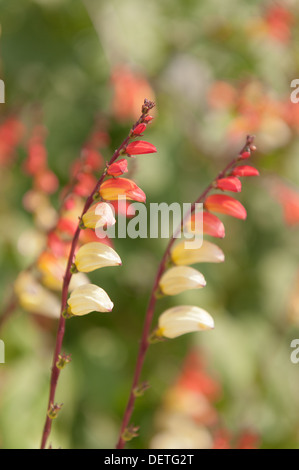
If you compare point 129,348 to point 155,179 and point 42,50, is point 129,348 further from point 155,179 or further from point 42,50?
point 42,50

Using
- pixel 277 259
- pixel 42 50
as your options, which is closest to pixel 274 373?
pixel 277 259

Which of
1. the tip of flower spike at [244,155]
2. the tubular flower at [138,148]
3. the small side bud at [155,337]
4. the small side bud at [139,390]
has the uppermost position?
the tip of flower spike at [244,155]

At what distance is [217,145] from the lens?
64.5 inches

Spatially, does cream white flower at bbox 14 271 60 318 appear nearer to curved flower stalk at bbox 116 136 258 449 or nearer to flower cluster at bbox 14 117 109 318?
flower cluster at bbox 14 117 109 318

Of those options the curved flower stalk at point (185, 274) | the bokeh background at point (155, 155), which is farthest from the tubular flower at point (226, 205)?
the bokeh background at point (155, 155)

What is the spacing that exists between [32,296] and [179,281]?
0.89ft

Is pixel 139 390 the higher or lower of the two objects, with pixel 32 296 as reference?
lower

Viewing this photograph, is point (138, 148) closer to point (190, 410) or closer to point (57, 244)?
point (57, 244)

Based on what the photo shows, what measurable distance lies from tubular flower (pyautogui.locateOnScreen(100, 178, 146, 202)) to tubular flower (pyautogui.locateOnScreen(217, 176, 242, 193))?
0.28ft

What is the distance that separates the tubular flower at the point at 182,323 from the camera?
0.65 m

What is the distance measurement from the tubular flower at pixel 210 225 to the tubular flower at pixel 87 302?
130 mm

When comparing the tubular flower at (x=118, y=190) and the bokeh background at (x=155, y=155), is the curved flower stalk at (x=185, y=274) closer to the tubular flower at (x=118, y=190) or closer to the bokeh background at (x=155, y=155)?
the tubular flower at (x=118, y=190)

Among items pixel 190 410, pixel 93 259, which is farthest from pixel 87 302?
pixel 190 410

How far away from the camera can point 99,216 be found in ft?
1.76
